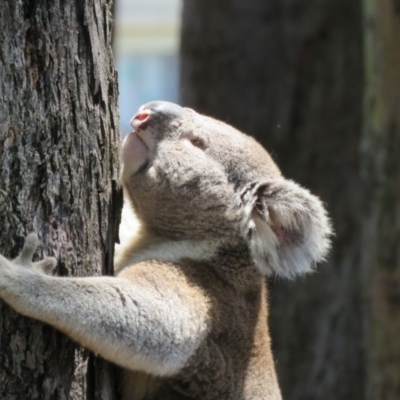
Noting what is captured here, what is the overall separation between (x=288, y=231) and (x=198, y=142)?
573 mm

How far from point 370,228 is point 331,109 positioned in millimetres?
1781

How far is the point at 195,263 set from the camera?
3721mm

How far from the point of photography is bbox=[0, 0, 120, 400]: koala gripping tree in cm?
301

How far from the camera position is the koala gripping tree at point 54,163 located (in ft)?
9.89

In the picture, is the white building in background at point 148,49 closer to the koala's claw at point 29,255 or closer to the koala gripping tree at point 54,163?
the koala gripping tree at point 54,163

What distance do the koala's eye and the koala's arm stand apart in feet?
2.27

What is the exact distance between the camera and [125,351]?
10.6ft

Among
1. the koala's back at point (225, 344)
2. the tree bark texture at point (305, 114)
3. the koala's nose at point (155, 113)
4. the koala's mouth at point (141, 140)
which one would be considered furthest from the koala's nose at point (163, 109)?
the tree bark texture at point (305, 114)

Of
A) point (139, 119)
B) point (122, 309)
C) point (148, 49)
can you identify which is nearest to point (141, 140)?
point (139, 119)

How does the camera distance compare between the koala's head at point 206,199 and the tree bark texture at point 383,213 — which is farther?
the tree bark texture at point 383,213

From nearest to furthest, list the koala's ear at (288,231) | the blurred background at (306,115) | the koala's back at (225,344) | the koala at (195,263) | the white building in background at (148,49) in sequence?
the koala at (195,263) → the koala's back at (225,344) → the koala's ear at (288,231) → the blurred background at (306,115) → the white building in background at (148,49)

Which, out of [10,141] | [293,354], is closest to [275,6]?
[293,354]

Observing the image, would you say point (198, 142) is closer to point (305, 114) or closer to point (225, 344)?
point (225, 344)

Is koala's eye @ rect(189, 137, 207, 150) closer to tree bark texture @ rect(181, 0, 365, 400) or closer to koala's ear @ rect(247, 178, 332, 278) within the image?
koala's ear @ rect(247, 178, 332, 278)
